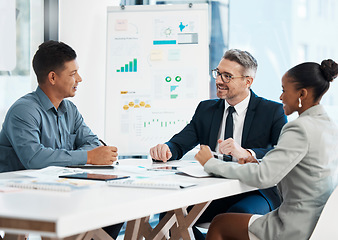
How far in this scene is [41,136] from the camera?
2.80 metres

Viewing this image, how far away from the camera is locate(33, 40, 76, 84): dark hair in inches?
116

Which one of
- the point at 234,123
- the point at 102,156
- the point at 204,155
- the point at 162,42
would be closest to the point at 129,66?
the point at 162,42

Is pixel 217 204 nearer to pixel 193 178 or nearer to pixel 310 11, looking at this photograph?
pixel 193 178

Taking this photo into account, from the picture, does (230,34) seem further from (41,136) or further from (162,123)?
(41,136)

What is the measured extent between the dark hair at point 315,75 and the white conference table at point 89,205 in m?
0.51

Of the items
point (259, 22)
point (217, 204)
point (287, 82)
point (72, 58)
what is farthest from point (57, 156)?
point (259, 22)

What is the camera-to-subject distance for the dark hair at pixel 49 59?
2.96 meters

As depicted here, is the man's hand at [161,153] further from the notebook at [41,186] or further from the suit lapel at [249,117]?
the notebook at [41,186]

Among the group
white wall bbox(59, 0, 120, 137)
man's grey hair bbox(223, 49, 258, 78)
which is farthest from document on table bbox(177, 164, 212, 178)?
white wall bbox(59, 0, 120, 137)

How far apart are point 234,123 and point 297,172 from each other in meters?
1.04

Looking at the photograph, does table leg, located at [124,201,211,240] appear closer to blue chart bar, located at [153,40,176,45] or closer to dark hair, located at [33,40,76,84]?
dark hair, located at [33,40,76,84]

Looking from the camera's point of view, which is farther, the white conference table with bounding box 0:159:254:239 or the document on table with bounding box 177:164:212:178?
the document on table with bounding box 177:164:212:178

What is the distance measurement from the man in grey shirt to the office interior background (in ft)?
4.06

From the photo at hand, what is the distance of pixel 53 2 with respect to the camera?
14.6 ft
